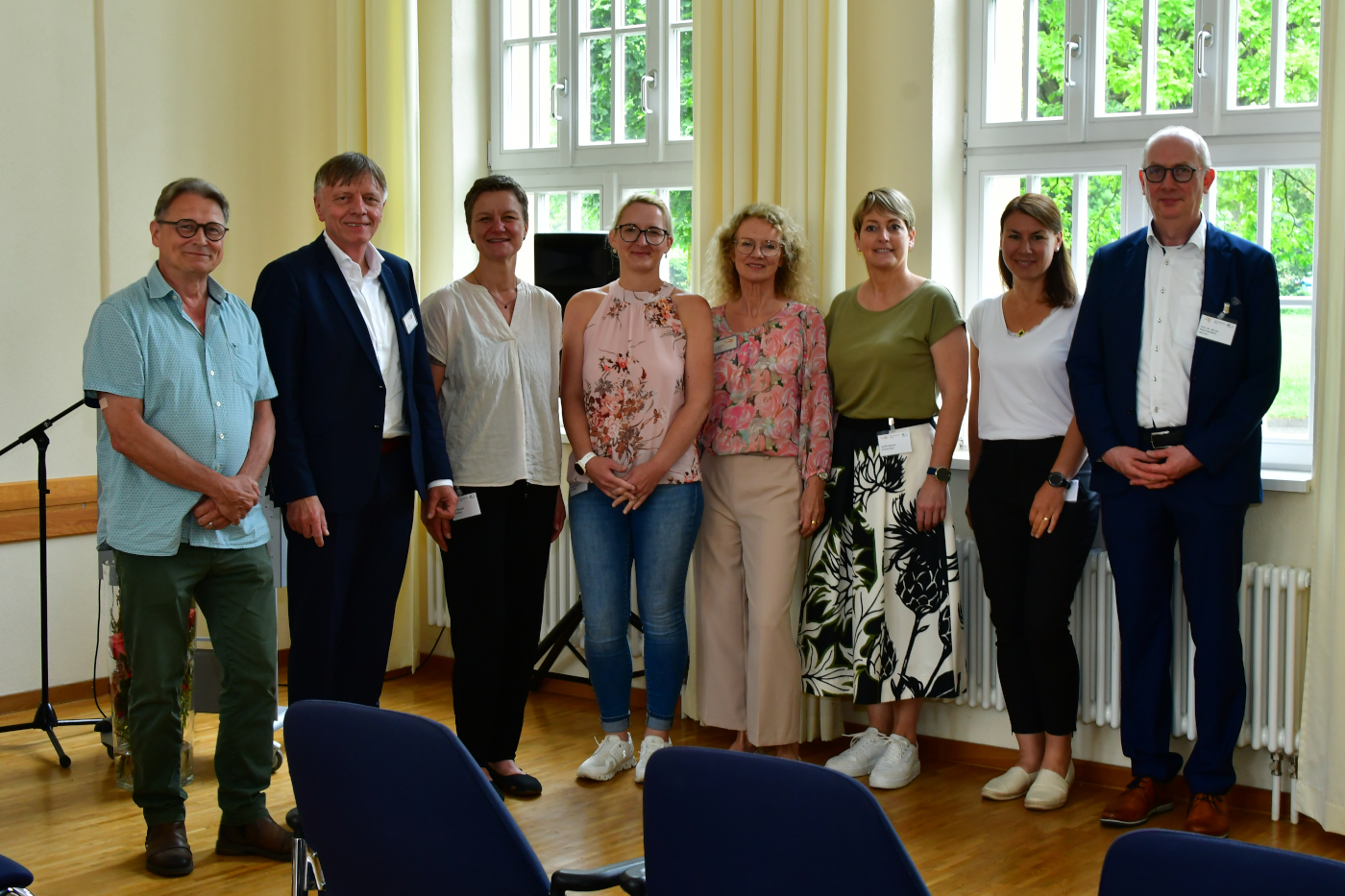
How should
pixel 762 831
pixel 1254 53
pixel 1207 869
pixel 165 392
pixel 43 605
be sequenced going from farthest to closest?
pixel 43 605
pixel 1254 53
pixel 165 392
pixel 762 831
pixel 1207 869

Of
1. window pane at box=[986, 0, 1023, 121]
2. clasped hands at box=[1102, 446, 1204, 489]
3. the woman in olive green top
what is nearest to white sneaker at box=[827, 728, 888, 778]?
the woman in olive green top

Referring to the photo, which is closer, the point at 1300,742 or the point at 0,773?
the point at 1300,742

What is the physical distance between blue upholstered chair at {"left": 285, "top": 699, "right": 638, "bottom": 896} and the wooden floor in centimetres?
134

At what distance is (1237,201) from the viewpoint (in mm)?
3768

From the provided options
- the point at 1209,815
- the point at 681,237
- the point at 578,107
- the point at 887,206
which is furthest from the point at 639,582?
the point at 578,107

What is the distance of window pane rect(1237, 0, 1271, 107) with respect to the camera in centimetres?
371

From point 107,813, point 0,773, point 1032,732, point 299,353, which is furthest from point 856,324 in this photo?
point 0,773

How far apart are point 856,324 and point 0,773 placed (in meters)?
3.00

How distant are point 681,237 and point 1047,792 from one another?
2.56 m

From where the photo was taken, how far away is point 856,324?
11.9 feet

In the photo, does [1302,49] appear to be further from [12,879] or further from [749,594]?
[12,879]

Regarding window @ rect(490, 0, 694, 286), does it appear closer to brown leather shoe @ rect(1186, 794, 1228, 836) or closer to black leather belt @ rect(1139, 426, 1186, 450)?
black leather belt @ rect(1139, 426, 1186, 450)

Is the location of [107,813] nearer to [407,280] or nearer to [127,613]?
[127,613]

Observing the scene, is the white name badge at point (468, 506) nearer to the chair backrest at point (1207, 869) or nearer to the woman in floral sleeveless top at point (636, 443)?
the woman in floral sleeveless top at point (636, 443)
